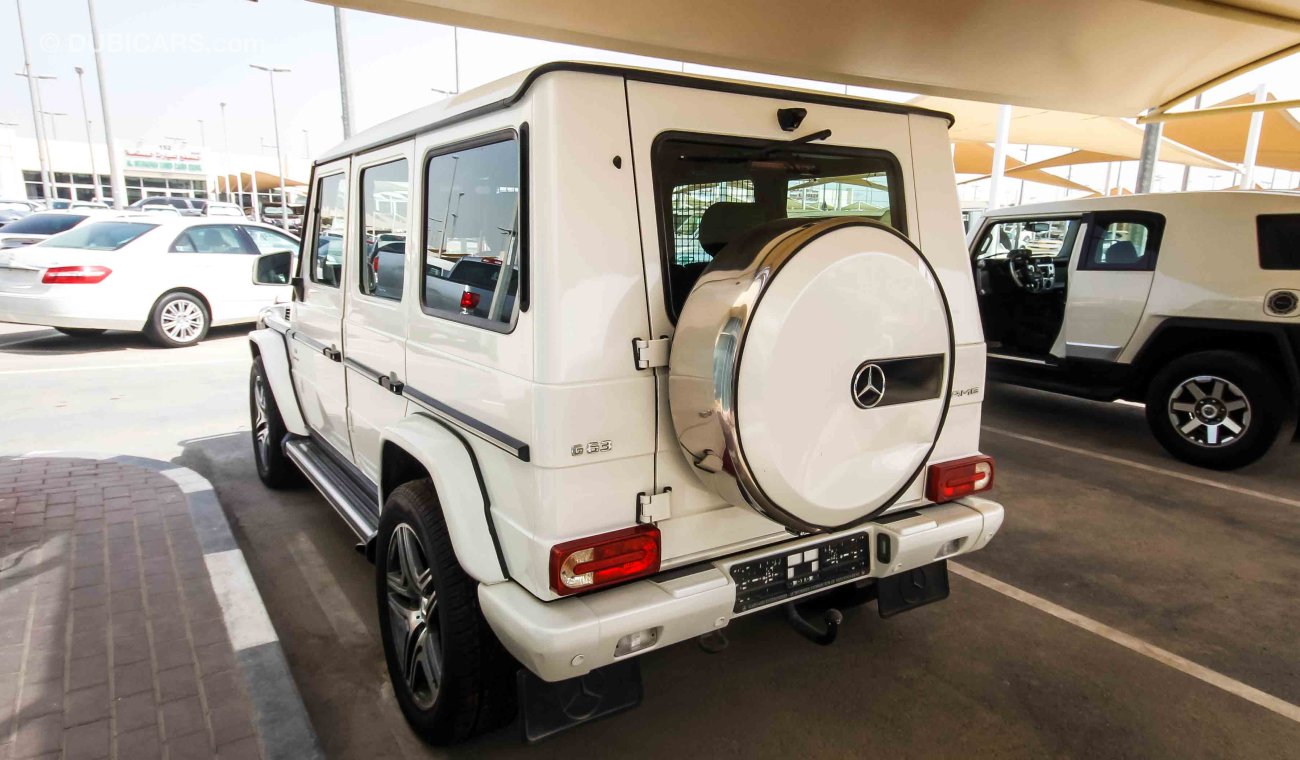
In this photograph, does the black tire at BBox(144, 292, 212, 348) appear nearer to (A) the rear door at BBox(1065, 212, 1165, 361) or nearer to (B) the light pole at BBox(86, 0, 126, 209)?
(A) the rear door at BBox(1065, 212, 1165, 361)

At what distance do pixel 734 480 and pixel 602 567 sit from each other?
0.44 meters

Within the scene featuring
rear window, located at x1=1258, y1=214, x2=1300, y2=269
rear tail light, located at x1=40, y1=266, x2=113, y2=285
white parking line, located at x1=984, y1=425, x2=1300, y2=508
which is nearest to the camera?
white parking line, located at x1=984, y1=425, x2=1300, y2=508

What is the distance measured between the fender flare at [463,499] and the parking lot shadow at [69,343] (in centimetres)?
929

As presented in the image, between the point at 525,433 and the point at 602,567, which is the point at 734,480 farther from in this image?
the point at 525,433

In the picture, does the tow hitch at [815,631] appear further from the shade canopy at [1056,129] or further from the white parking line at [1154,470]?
the shade canopy at [1056,129]

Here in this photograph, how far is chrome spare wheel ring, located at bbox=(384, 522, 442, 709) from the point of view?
8.12 feet

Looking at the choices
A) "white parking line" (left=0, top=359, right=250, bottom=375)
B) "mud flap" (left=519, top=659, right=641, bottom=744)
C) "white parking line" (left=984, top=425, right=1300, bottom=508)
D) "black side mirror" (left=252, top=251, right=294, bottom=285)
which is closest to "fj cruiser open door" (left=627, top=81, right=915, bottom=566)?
"mud flap" (left=519, top=659, right=641, bottom=744)

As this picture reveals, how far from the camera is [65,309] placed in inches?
349

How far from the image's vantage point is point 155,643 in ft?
9.80

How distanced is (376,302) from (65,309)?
8180 millimetres

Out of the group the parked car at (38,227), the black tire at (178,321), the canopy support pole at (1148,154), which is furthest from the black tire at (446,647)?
the parked car at (38,227)

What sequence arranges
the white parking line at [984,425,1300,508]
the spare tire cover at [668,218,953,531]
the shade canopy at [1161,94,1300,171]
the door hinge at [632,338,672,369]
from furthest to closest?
the shade canopy at [1161,94,1300,171], the white parking line at [984,425,1300,508], the door hinge at [632,338,672,369], the spare tire cover at [668,218,953,531]

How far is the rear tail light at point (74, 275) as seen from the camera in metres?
8.84

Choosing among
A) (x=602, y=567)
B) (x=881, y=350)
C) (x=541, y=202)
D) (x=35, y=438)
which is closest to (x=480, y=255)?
(x=541, y=202)
